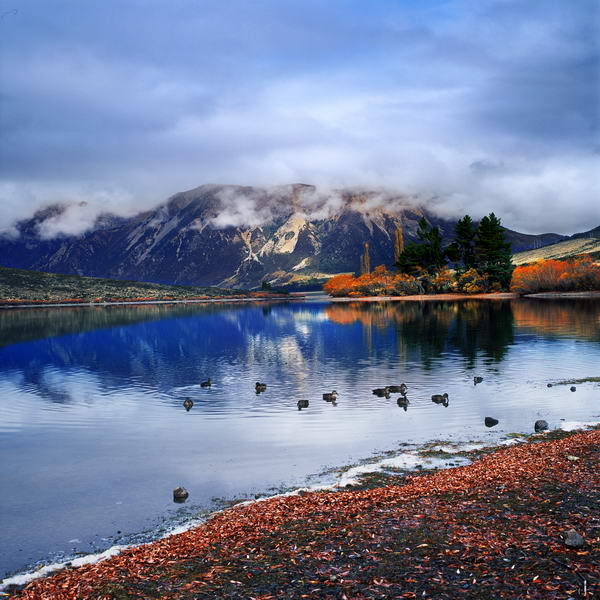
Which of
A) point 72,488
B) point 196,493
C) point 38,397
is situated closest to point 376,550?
point 196,493

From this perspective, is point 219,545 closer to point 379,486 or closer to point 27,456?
point 379,486

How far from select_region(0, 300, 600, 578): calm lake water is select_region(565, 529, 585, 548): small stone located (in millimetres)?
11459

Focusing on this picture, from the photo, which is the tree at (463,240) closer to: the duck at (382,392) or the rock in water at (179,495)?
the duck at (382,392)

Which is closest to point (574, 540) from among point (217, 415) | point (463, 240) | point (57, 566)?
point (57, 566)

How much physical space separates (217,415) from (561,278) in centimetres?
18157

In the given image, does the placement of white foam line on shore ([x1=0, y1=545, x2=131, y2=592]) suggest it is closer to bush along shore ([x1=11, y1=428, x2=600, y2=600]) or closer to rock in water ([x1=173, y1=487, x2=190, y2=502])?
bush along shore ([x1=11, y1=428, x2=600, y2=600])

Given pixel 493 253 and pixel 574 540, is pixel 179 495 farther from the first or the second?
pixel 493 253

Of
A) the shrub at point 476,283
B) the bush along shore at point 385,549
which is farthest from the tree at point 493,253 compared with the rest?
the bush along shore at point 385,549

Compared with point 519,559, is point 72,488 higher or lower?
lower

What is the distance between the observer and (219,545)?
15.3 m

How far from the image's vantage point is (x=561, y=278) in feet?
625

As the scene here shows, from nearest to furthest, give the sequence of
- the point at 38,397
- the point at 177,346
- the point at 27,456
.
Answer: the point at 27,456 → the point at 38,397 → the point at 177,346

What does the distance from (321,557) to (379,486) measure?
7.35 metres

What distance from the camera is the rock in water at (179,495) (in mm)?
21000
